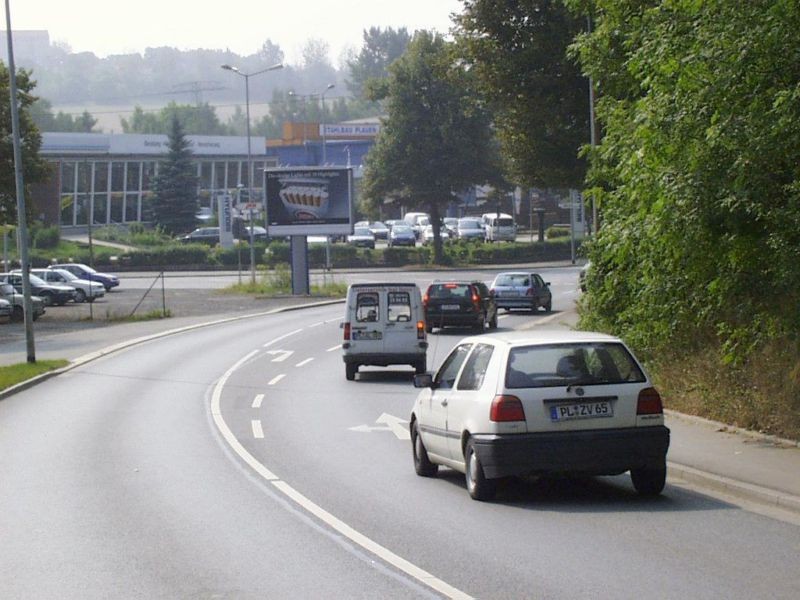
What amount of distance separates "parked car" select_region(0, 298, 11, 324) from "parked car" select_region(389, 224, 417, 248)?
42574 mm

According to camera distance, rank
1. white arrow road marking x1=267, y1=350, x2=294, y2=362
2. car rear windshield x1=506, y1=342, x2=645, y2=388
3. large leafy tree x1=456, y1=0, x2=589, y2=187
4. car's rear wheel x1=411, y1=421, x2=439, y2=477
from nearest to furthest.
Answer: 1. car rear windshield x1=506, y1=342, x2=645, y2=388
2. car's rear wheel x1=411, y1=421, x2=439, y2=477
3. white arrow road marking x1=267, y1=350, x2=294, y2=362
4. large leafy tree x1=456, y1=0, x2=589, y2=187

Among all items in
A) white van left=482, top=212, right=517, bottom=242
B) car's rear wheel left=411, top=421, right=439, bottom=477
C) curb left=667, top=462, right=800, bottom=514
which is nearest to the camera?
curb left=667, top=462, right=800, bottom=514

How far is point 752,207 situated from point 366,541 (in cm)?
601

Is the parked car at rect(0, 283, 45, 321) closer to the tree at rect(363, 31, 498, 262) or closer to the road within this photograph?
the road

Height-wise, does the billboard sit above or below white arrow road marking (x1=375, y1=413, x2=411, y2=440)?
above

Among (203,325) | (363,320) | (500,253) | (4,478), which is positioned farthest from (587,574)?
(500,253)

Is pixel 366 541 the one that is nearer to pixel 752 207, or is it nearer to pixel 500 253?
pixel 752 207

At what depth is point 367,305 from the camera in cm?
2734

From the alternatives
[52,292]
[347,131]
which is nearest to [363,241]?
[52,292]

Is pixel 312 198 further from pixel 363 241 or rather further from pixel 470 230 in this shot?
pixel 470 230

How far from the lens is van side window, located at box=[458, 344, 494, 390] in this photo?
488 inches

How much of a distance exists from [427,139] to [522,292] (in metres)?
41.1

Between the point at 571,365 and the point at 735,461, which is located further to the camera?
the point at 735,461

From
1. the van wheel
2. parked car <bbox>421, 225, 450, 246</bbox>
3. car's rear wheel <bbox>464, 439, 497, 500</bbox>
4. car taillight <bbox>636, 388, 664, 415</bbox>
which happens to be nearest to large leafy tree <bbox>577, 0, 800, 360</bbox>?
car taillight <bbox>636, 388, 664, 415</bbox>
